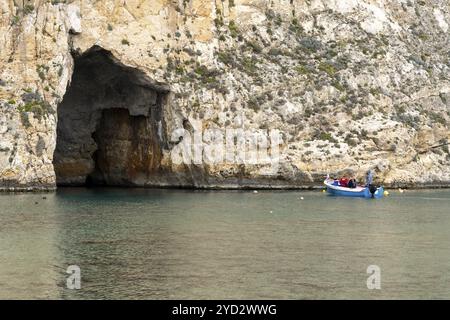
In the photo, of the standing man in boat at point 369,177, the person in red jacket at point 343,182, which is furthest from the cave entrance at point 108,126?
the standing man in boat at point 369,177

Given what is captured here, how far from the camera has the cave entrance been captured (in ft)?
262

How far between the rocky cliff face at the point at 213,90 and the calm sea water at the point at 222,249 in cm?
1730

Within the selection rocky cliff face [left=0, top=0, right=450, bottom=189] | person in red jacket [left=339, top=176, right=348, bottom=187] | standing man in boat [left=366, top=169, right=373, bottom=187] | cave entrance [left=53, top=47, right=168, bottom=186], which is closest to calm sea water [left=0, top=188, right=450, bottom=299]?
person in red jacket [left=339, top=176, right=348, bottom=187]

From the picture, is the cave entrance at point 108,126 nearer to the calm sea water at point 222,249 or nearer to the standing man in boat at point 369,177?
the standing man in boat at point 369,177

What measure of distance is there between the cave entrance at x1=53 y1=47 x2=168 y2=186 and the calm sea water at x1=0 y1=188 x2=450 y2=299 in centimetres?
2206

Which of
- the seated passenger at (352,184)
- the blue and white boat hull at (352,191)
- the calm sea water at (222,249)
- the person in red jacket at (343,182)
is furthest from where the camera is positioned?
the person in red jacket at (343,182)

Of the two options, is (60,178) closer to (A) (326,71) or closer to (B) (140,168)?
(B) (140,168)

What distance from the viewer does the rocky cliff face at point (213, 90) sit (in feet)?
236

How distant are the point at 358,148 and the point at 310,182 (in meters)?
5.91

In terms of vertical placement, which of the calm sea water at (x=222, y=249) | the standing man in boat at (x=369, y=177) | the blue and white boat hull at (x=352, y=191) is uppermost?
the standing man in boat at (x=369, y=177)

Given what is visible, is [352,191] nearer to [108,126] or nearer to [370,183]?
[370,183]

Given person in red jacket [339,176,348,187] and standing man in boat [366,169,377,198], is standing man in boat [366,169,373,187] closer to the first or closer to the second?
standing man in boat [366,169,377,198]

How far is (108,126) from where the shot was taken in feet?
283
